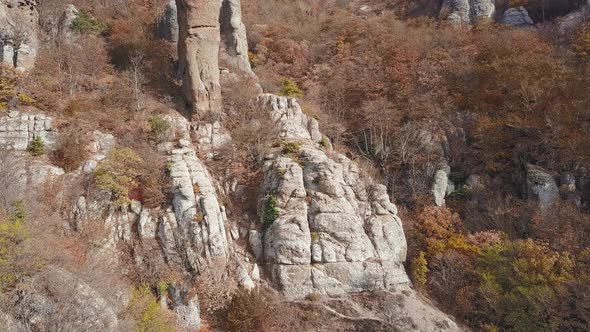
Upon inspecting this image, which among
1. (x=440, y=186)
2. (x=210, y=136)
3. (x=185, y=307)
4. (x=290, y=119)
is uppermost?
(x=290, y=119)

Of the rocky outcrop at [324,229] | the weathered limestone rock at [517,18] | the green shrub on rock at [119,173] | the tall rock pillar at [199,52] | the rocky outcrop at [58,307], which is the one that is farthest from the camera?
the weathered limestone rock at [517,18]

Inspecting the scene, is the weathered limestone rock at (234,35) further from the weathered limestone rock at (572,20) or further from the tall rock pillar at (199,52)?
the weathered limestone rock at (572,20)

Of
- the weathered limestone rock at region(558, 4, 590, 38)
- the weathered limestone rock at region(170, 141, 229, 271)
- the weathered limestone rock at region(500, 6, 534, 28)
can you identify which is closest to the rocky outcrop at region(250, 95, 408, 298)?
the weathered limestone rock at region(170, 141, 229, 271)

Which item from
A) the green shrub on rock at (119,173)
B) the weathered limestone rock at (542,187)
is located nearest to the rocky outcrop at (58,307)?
the green shrub on rock at (119,173)

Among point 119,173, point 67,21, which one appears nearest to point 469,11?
point 67,21

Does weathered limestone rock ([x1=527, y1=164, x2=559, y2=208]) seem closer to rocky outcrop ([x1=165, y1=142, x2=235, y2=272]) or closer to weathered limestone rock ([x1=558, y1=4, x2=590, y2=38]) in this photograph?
weathered limestone rock ([x1=558, y1=4, x2=590, y2=38])

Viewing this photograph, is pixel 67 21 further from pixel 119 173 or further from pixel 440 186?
pixel 440 186
